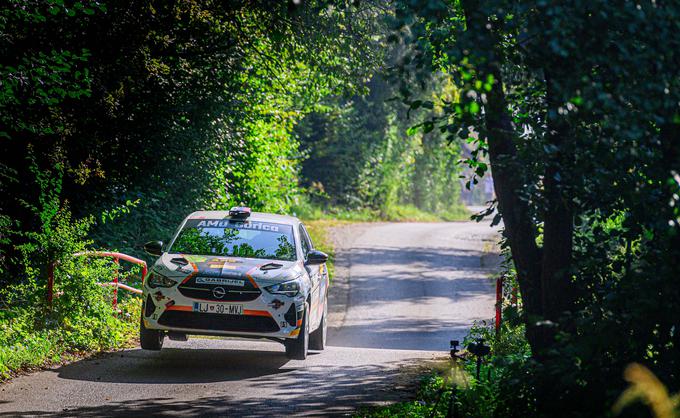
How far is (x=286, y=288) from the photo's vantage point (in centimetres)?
1189

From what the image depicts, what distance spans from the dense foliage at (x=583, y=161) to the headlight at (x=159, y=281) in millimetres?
4802

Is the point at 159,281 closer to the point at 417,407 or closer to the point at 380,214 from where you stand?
the point at 417,407

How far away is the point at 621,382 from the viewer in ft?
23.3

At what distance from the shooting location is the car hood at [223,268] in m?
11.8

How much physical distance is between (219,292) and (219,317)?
0.97 feet

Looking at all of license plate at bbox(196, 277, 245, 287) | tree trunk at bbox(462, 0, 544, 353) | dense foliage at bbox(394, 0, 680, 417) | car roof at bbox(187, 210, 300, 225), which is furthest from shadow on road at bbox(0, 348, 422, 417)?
dense foliage at bbox(394, 0, 680, 417)

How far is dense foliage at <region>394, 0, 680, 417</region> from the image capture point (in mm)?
6359

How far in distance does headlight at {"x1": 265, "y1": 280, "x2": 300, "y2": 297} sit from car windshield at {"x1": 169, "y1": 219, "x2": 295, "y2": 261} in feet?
2.60

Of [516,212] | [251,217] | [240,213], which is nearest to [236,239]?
[240,213]

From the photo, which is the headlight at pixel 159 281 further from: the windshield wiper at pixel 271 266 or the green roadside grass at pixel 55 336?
the green roadside grass at pixel 55 336

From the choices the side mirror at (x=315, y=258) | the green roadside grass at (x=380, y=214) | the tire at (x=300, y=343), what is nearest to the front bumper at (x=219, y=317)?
the tire at (x=300, y=343)

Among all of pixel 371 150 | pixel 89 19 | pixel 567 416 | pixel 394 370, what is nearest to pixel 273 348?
pixel 394 370

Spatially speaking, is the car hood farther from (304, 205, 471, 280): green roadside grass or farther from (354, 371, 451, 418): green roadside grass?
(304, 205, 471, 280): green roadside grass

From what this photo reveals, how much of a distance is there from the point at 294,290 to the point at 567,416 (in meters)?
5.32
